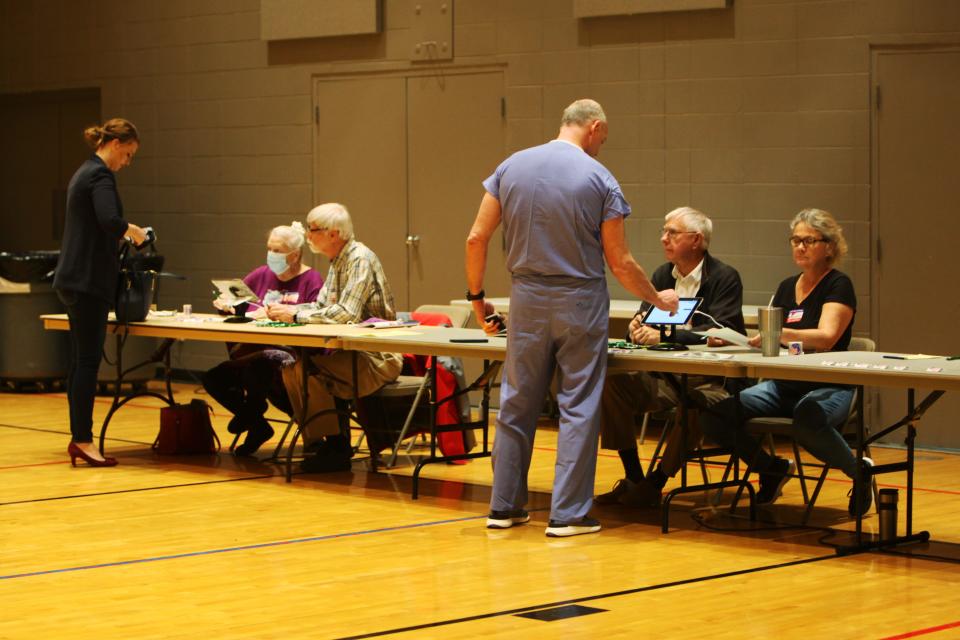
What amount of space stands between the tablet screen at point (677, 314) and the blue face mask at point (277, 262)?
2.26 metres

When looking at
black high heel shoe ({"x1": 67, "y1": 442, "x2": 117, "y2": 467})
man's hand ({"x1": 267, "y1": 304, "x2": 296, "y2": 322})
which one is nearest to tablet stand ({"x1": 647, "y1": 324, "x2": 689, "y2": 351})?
man's hand ({"x1": 267, "y1": 304, "x2": 296, "y2": 322})

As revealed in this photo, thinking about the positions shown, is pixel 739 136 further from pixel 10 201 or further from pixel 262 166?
pixel 10 201

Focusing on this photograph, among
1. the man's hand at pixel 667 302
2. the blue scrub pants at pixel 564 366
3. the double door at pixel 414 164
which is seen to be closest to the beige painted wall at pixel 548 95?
the double door at pixel 414 164

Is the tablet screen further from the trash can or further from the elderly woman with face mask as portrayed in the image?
the trash can

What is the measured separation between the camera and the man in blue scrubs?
509 cm

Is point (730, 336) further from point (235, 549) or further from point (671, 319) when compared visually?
point (235, 549)

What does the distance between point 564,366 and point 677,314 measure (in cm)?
49

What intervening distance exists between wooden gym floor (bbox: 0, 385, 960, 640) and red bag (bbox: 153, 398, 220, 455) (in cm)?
52

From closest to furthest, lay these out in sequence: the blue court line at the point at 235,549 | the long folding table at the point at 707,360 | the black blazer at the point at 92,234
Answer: the blue court line at the point at 235,549, the long folding table at the point at 707,360, the black blazer at the point at 92,234

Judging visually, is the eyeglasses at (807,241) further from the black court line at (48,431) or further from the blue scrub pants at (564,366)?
the black court line at (48,431)

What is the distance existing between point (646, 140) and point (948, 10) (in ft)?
5.90

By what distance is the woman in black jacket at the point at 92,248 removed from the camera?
6.47 meters

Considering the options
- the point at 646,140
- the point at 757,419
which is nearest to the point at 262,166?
the point at 646,140

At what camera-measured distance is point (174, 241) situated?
35.2 ft
